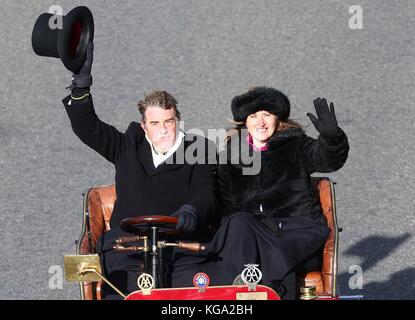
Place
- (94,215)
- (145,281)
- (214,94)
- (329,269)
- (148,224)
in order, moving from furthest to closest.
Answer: (214,94) → (94,215) → (329,269) → (148,224) → (145,281)

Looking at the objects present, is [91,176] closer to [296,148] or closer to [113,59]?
[113,59]

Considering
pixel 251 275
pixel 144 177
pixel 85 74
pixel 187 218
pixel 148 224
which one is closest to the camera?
pixel 251 275

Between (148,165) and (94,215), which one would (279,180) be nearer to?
(148,165)

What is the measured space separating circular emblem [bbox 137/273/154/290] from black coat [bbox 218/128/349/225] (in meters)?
1.27

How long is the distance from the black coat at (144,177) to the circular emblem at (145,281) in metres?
0.89

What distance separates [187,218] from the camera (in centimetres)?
788

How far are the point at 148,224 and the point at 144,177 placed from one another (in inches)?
34.7

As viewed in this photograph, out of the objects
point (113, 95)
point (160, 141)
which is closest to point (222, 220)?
point (160, 141)

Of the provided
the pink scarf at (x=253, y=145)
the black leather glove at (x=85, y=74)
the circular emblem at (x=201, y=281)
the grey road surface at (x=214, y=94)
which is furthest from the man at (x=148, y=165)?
the grey road surface at (x=214, y=94)

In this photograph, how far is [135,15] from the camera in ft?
49.1

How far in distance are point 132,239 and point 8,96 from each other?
20.0 ft

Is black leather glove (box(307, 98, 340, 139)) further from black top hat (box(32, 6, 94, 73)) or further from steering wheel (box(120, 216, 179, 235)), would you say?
black top hat (box(32, 6, 94, 73))

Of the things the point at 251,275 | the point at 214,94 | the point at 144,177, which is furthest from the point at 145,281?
the point at 214,94

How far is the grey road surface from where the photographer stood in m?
10.6
